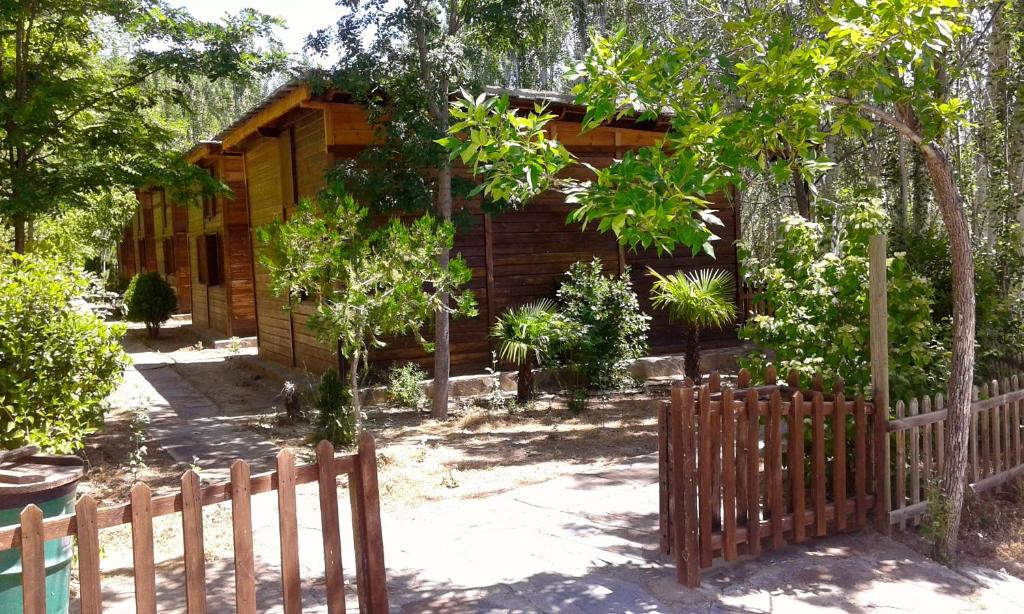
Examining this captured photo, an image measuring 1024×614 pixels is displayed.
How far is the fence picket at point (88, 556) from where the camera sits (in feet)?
10.8

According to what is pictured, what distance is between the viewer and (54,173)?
998 centimetres

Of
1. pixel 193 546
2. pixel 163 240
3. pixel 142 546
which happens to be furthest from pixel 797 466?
pixel 163 240

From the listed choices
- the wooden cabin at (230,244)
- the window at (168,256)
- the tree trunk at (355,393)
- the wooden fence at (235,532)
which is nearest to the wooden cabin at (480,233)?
the tree trunk at (355,393)

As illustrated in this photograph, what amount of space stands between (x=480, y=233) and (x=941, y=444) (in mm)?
7580

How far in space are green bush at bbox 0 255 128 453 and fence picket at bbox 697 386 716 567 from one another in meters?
4.17

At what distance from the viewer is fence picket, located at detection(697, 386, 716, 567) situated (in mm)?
4910

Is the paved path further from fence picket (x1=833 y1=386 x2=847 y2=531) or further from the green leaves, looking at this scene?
fence picket (x1=833 y1=386 x2=847 y2=531)

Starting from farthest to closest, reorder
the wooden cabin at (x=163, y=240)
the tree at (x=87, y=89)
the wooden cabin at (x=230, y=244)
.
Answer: the wooden cabin at (x=163, y=240)
the wooden cabin at (x=230, y=244)
the tree at (x=87, y=89)

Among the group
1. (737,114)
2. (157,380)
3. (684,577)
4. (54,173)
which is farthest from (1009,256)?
(157,380)

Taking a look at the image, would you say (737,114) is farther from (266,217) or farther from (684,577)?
(266,217)

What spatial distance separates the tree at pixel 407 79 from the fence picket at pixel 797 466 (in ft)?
16.8

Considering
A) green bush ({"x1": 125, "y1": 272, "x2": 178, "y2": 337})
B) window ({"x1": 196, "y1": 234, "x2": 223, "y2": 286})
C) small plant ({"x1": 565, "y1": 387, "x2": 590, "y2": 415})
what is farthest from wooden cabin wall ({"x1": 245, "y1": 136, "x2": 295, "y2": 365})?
green bush ({"x1": 125, "y1": 272, "x2": 178, "y2": 337})

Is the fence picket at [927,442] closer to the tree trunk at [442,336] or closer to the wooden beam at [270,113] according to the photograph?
the tree trunk at [442,336]

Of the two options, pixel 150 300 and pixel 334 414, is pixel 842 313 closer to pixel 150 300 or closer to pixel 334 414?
pixel 334 414
